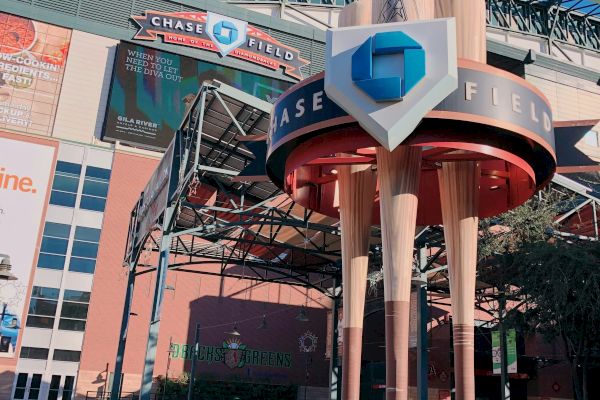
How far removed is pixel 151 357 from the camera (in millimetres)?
19875

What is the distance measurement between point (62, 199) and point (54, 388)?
39.5ft

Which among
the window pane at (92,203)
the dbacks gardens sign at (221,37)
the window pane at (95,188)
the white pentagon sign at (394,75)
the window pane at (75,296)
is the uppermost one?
the dbacks gardens sign at (221,37)

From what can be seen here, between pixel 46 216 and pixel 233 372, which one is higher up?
pixel 46 216

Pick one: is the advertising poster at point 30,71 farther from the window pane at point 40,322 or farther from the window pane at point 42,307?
the window pane at point 40,322

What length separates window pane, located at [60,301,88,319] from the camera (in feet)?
133

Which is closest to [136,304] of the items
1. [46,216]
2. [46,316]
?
[46,316]

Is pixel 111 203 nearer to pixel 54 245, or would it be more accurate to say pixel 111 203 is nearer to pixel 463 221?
pixel 54 245

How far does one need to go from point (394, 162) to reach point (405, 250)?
6.37 ft

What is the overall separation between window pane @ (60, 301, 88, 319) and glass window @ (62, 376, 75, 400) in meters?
3.77

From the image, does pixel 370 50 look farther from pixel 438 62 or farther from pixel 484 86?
pixel 484 86

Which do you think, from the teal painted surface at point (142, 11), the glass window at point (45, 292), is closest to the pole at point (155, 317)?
the glass window at point (45, 292)

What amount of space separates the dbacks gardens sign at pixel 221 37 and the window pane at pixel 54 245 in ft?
52.9

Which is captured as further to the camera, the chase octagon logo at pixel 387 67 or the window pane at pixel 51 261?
the window pane at pixel 51 261

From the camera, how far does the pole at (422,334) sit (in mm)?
22828
